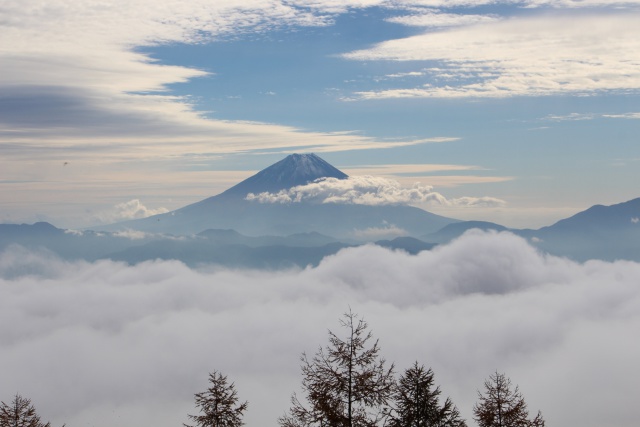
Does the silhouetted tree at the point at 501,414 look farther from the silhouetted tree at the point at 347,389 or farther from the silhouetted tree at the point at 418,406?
the silhouetted tree at the point at 347,389

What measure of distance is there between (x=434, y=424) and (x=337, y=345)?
5742 millimetres

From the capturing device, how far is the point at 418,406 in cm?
2966

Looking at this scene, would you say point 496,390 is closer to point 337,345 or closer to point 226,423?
point 337,345

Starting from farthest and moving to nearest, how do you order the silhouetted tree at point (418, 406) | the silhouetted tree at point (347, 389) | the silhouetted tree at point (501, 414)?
the silhouetted tree at point (501, 414), the silhouetted tree at point (418, 406), the silhouetted tree at point (347, 389)

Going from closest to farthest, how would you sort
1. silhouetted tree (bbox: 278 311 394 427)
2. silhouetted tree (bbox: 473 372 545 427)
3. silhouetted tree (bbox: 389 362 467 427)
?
silhouetted tree (bbox: 278 311 394 427), silhouetted tree (bbox: 389 362 467 427), silhouetted tree (bbox: 473 372 545 427)

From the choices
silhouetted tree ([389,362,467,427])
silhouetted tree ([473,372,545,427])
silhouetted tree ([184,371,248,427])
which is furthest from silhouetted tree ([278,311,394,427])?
silhouetted tree ([473,372,545,427])

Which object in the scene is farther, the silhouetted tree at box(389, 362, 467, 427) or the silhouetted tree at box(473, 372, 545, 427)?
the silhouetted tree at box(473, 372, 545, 427)

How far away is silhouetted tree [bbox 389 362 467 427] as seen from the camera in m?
29.4

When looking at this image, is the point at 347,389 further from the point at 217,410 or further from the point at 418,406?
the point at 217,410

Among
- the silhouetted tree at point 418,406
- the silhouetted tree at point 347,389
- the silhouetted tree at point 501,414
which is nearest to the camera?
the silhouetted tree at point 347,389

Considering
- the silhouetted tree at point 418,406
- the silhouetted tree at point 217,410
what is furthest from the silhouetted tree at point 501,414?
the silhouetted tree at point 217,410

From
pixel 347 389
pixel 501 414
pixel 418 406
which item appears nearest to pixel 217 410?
pixel 347 389

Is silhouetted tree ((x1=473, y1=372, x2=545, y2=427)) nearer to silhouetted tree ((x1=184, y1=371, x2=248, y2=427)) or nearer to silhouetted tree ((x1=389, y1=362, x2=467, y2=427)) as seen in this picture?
silhouetted tree ((x1=389, y1=362, x2=467, y2=427))

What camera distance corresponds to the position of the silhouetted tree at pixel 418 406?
29391 mm
